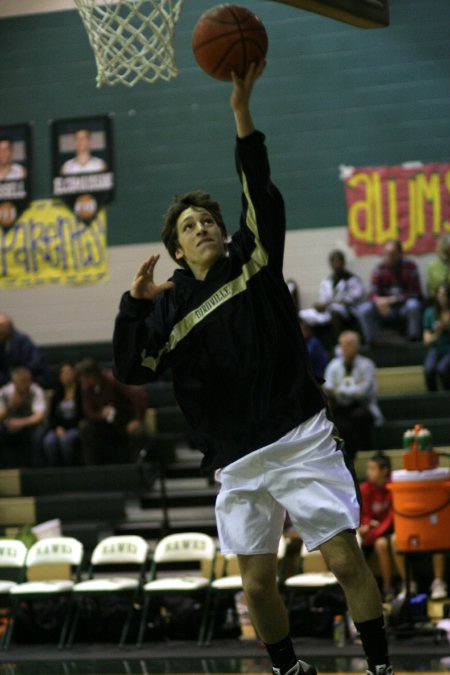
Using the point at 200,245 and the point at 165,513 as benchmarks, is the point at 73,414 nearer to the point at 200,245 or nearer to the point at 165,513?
the point at 165,513

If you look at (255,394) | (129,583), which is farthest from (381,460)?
(255,394)

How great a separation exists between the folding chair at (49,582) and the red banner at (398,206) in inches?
231

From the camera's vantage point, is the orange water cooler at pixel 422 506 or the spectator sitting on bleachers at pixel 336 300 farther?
the spectator sitting on bleachers at pixel 336 300

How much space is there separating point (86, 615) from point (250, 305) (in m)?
5.43

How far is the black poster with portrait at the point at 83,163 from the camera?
1440 centimetres

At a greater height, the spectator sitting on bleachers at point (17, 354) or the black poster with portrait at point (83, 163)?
the black poster with portrait at point (83, 163)

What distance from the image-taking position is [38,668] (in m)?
8.12

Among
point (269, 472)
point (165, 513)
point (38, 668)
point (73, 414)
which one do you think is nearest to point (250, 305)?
point (269, 472)

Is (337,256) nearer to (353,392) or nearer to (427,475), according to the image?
(353,392)

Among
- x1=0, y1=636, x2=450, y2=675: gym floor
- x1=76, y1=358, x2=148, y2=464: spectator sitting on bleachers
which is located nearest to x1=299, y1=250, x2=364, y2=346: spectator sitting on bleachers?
x1=76, y1=358, x2=148, y2=464: spectator sitting on bleachers

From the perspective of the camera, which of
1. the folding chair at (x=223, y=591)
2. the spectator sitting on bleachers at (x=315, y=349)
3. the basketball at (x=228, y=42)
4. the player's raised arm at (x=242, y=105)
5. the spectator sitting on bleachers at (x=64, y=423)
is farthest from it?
the spectator sitting on bleachers at (x=64, y=423)

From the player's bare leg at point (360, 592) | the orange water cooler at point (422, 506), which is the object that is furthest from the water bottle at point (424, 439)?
the player's bare leg at point (360, 592)

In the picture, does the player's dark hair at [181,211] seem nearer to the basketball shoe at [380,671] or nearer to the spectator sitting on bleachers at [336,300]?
the basketball shoe at [380,671]

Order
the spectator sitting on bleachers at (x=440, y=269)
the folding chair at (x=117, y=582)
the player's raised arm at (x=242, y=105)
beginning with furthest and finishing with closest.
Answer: the spectator sitting on bleachers at (x=440, y=269) < the folding chair at (x=117, y=582) < the player's raised arm at (x=242, y=105)
